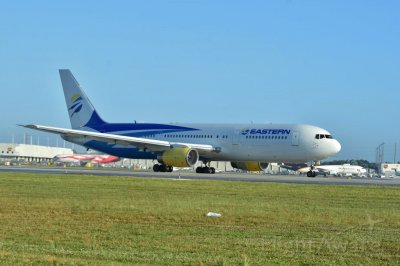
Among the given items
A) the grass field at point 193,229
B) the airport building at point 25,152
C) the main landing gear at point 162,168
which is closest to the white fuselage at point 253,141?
the main landing gear at point 162,168

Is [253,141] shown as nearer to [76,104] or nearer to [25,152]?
[76,104]

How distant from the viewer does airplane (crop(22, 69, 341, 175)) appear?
57.0 meters

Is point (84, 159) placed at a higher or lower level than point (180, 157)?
lower

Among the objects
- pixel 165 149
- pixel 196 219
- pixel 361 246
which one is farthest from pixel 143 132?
pixel 361 246

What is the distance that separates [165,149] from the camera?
200 ft

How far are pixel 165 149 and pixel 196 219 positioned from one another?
134 ft

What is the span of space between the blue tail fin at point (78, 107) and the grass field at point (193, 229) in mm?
37599

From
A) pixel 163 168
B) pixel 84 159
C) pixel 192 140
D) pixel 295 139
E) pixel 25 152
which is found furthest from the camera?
pixel 25 152

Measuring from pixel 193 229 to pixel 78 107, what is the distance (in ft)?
167

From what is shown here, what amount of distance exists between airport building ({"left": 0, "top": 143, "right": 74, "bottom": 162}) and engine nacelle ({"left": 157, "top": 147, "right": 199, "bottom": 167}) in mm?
106354

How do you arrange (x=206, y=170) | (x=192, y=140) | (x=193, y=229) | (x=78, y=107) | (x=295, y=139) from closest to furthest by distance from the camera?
(x=193, y=229) < (x=295, y=139) < (x=192, y=140) < (x=206, y=170) < (x=78, y=107)

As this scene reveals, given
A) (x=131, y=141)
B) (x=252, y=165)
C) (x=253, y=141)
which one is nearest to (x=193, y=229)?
(x=253, y=141)

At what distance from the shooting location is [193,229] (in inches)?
697

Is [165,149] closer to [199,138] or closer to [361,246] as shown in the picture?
[199,138]
